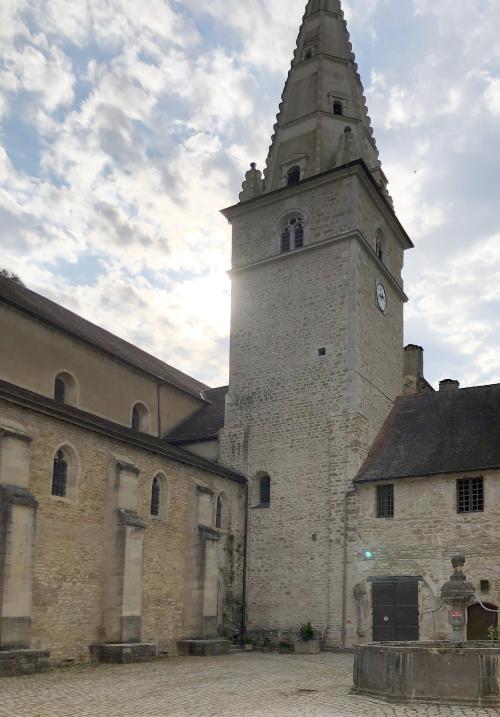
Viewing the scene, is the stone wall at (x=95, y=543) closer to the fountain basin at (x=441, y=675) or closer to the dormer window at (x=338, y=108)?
the fountain basin at (x=441, y=675)

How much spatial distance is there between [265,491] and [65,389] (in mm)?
8373

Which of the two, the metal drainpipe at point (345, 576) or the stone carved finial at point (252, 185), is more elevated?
the stone carved finial at point (252, 185)

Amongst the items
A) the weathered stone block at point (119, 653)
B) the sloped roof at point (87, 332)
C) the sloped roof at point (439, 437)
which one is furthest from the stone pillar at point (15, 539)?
the sloped roof at point (439, 437)

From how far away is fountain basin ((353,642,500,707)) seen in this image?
1282 centimetres

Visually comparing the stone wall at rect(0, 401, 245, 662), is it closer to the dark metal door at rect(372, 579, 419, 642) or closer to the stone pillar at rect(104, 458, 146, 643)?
the stone pillar at rect(104, 458, 146, 643)

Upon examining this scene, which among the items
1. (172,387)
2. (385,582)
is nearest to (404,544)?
(385,582)

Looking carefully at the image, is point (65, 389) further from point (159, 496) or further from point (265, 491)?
point (265, 491)

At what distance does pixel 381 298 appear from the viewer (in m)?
31.0

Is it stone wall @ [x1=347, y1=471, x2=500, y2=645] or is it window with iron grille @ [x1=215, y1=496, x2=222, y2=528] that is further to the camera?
window with iron grille @ [x1=215, y1=496, x2=222, y2=528]

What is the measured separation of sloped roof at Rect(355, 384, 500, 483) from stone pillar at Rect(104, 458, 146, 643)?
8314 millimetres

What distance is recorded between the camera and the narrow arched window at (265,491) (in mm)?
28391

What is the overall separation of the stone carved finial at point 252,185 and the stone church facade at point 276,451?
10 centimetres

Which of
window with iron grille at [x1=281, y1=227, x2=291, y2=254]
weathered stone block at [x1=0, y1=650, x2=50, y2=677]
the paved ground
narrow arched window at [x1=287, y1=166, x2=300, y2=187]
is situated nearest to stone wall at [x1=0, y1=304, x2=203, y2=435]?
window with iron grille at [x1=281, y1=227, x2=291, y2=254]

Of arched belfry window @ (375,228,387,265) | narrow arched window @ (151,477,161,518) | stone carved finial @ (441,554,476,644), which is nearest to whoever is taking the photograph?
stone carved finial @ (441,554,476,644)
